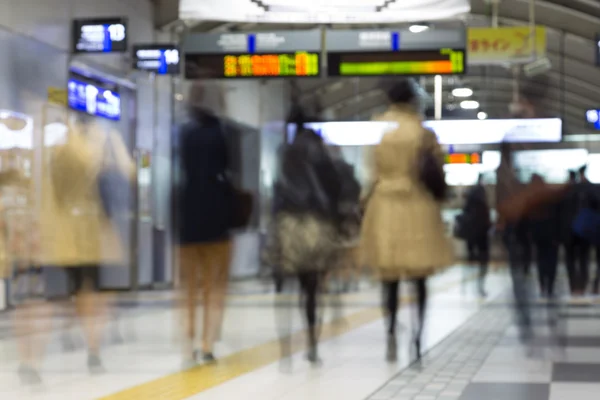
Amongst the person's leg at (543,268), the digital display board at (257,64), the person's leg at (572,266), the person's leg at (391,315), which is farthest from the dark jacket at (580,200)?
the person's leg at (391,315)

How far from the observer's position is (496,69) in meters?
29.6

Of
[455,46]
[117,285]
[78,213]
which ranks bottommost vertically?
[117,285]

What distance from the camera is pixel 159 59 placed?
1830 cm

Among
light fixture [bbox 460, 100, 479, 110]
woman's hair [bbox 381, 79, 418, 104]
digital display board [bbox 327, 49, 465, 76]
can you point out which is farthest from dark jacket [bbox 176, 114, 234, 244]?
light fixture [bbox 460, 100, 479, 110]

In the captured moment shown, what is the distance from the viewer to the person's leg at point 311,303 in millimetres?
8180

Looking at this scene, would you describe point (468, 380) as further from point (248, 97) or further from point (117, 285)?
point (248, 97)

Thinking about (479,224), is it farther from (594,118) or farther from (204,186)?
(594,118)

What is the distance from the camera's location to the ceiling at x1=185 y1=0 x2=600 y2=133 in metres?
23.3

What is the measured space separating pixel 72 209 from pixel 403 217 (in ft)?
6.63

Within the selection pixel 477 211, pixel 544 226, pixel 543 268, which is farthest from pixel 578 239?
pixel 544 226

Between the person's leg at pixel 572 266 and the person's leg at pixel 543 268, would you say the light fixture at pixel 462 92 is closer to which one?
the person's leg at pixel 572 266

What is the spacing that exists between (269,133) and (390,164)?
781 inches

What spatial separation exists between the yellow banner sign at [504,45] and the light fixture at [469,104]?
1339cm

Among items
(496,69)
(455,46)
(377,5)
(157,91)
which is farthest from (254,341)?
(496,69)
